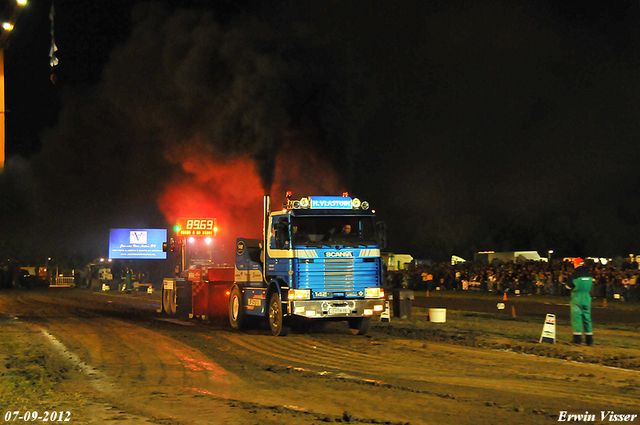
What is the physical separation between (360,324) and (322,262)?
235cm

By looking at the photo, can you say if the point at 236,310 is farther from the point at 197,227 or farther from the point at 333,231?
the point at 197,227

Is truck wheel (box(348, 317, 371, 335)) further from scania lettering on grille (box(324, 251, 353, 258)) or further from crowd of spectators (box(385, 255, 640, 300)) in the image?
crowd of spectators (box(385, 255, 640, 300))

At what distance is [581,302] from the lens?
47.6 feet

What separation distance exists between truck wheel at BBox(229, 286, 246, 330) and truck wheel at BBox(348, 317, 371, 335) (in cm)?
314

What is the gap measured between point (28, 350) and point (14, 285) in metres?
47.3

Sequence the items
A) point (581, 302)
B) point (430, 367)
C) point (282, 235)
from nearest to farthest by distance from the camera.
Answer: point (430, 367) → point (581, 302) → point (282, 235)

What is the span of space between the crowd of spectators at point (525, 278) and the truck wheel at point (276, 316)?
20741 millimetres

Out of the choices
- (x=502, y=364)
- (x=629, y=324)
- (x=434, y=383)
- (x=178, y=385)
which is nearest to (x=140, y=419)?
(x=178, y=385)

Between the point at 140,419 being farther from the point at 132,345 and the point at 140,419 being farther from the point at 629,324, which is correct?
the point at 629,324

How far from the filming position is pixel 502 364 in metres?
12.2

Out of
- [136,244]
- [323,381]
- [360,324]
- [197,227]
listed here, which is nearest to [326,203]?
[360,324]

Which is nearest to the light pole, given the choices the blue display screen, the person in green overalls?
the person in green overalls

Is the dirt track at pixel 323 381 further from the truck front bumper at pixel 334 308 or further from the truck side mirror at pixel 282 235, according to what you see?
the truck side mirror at pixel 282 235

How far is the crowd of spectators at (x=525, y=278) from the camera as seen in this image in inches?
1271
